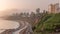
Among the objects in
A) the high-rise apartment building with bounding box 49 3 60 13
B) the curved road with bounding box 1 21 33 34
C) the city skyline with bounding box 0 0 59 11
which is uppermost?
the city skyline with bounding box 0 0 59 11

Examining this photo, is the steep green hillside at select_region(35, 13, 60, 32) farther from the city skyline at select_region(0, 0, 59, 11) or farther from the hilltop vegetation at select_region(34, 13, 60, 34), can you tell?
the city skyline at select_region(0, 0, 59, 11)

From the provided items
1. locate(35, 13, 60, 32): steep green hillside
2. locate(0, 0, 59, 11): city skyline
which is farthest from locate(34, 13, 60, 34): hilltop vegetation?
locate(0, 0, 59, 11): city skyline

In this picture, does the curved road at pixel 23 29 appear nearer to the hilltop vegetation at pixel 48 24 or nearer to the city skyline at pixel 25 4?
the hilltop vegetation at pixel 48 24

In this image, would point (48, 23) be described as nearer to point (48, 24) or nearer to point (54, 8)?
point (48, 24)

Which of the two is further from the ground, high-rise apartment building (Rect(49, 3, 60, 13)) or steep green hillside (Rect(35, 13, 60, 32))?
high-rise apartment building (Rect(49, 3, 60, 13))

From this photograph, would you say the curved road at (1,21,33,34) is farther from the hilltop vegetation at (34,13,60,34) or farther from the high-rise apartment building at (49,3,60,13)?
the high-rise apartment building at (49,3,60,13)

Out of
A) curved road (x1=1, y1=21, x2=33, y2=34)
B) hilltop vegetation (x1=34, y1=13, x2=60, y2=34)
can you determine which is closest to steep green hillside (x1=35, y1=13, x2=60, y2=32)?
hilltop vegetation (x1=34, y1=13, x2=60, y2=34)

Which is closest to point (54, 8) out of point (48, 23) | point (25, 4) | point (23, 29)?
point (48, 23)

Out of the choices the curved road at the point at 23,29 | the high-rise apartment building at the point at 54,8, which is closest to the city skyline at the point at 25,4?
the high-rise apartment building at the point at 54,8

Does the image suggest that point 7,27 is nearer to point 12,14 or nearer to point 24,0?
point 12,14
